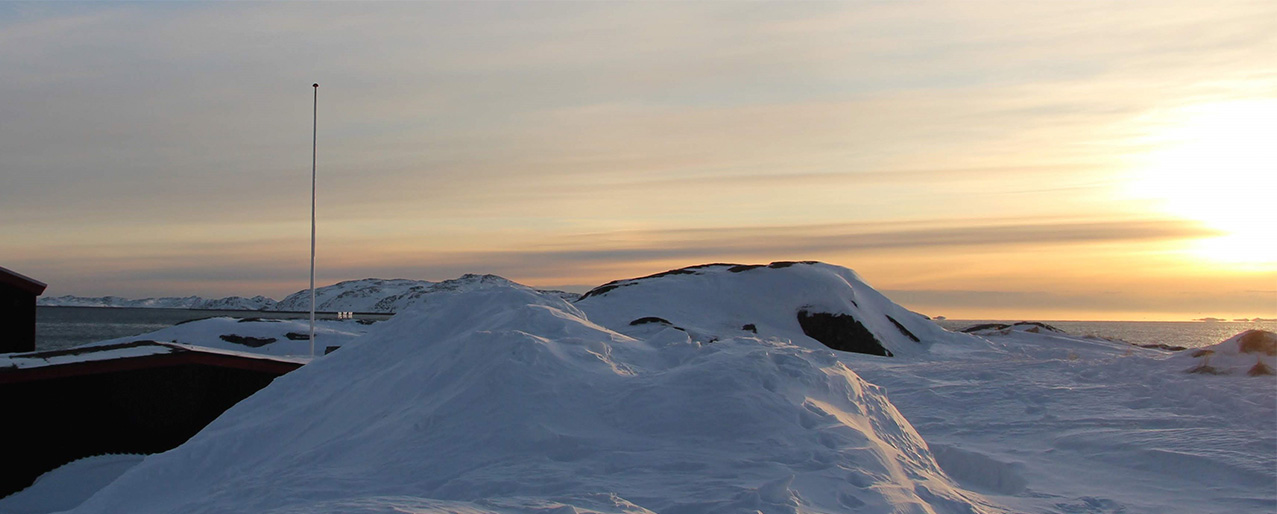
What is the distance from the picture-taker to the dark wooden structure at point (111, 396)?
69.0 feet

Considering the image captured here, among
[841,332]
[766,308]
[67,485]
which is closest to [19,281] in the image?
[67,485]

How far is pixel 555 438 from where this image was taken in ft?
31.2

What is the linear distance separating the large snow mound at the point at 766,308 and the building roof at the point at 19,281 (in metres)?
19.5

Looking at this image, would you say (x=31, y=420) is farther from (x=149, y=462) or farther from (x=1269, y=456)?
(x=1269, y=456)

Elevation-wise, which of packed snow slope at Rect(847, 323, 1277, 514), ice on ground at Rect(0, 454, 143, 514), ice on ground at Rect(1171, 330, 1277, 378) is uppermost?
ice on ground at Rect(1171, 330, 1277, 378)

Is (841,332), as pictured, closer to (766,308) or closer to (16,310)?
(766,308)

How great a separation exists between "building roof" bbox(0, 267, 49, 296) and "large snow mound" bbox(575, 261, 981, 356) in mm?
19490

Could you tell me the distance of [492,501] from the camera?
793cm

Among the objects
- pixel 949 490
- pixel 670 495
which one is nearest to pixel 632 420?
pixel 670 495

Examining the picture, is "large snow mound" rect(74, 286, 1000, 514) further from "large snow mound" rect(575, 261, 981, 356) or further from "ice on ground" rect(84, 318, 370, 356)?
"ice on ground" rect(84, 318, 370, 356)

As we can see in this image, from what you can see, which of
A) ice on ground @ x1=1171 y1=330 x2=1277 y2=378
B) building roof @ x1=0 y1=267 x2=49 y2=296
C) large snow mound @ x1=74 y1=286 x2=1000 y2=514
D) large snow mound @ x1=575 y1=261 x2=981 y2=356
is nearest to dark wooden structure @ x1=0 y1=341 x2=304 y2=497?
building roof @ x1=0 y1=267 x2=49 y2=296

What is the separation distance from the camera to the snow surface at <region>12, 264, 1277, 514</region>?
8.60 m

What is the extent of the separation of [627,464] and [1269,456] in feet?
38.4

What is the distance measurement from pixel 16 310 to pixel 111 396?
5524mm
